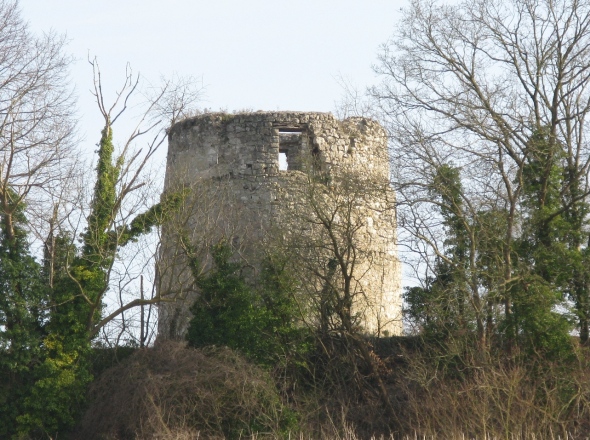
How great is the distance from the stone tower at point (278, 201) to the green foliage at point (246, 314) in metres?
0.41

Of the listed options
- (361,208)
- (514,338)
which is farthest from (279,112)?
(514,338)

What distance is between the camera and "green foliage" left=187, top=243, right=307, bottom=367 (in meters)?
17.9

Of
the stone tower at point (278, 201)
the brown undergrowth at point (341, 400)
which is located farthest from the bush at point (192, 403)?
the stone tower at point (278, 201)

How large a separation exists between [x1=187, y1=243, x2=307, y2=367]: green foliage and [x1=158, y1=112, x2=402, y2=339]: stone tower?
41 centimetres

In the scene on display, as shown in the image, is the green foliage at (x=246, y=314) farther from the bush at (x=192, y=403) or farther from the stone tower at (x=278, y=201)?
the bush at (x=192, y=403)

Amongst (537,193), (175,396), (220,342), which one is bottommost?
(175,396)

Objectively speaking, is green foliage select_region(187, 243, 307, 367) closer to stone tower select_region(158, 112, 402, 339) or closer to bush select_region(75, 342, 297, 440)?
stone tower select_region(158, 112, 402, 339)

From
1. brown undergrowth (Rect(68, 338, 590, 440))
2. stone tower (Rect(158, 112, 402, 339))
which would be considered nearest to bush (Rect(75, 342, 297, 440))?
brown undergrowth (Rect(68, 338, 590, 440))

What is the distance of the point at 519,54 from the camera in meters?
18.5

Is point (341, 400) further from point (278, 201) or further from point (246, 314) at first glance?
point (278, 201)

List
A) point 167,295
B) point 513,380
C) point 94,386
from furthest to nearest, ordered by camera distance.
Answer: point 167,295 → point 94,386 → point 513,380

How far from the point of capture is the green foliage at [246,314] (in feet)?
58.9

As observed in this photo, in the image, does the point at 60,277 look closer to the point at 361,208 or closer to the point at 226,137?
the point at 226,137

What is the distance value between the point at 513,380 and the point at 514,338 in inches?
76.5
